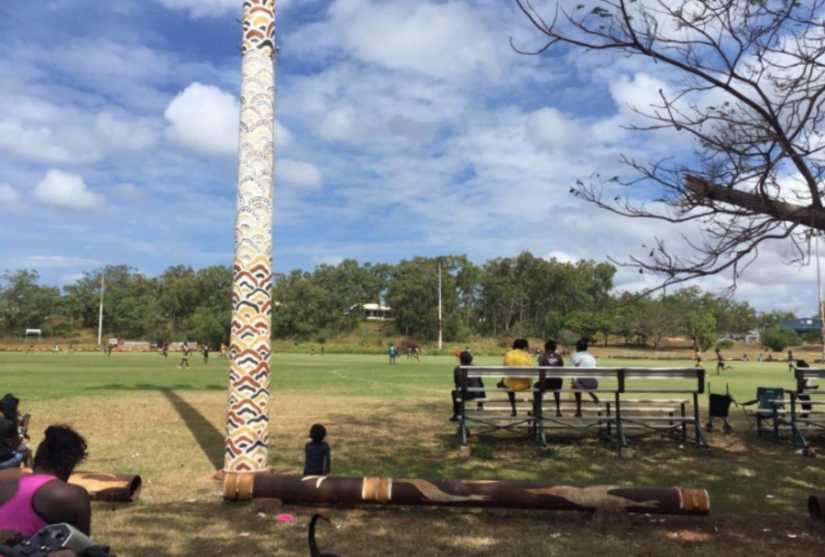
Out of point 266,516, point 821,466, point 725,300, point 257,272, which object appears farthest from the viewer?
point 821,466

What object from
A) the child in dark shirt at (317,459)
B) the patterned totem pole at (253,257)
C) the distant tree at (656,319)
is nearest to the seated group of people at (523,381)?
the patterned totem pole at (253,257)

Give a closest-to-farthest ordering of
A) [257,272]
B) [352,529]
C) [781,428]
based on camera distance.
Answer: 1. [352,529]
2. [257,272]
3. [781,428]

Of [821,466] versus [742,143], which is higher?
[742,143]

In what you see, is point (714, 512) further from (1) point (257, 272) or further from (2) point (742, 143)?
(1) point (257, 272)

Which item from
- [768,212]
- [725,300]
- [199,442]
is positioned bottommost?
[199,442]

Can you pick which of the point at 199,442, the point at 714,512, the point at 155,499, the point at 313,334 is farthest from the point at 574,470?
the point at 313,334

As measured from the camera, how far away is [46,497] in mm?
3035

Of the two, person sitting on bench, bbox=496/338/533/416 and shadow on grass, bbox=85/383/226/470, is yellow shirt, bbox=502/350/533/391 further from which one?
shadow on grass, bbox=85/383/226/470

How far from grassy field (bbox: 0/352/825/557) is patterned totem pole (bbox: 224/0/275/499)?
2.35ft

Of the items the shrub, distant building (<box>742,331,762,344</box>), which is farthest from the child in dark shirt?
distant building (<box>742,331,762,344</box>)

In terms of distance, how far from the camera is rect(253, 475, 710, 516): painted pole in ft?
18.8

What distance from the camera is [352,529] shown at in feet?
18.9

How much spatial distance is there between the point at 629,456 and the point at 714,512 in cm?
274

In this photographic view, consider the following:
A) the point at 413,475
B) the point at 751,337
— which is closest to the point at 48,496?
the point at 413,475
